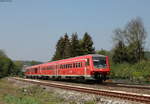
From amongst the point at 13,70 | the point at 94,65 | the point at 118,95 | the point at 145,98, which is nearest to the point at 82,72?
the point at 94,65

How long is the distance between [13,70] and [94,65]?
81.6 meters

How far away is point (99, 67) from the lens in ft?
78.6

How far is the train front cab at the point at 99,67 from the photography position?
77.2 feet

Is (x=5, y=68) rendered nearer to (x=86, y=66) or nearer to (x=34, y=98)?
(x=86, y=66)

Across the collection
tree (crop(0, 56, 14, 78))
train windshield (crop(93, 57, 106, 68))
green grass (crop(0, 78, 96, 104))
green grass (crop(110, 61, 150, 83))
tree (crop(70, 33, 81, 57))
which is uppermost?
tree (crop(70, 33, 81, 57))

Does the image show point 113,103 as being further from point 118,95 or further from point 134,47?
point 134,47

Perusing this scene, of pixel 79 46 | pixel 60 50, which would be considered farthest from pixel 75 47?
pixel 60 50

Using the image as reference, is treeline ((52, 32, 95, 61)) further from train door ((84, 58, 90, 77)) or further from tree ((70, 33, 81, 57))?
train door ((84, 58, 90, 77))

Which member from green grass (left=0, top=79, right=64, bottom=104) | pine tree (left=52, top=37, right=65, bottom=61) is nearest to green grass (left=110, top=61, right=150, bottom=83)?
green grass (left=0, top=79, right=64, bottom=104)

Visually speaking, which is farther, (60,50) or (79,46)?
(60,50)

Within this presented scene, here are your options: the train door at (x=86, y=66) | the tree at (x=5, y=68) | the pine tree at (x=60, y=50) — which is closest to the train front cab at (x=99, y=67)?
the train door at (x=86, y=66)

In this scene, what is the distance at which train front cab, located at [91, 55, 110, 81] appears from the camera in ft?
77.2

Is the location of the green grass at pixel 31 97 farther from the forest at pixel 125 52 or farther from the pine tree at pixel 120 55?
the pine tree at pixel 120 55

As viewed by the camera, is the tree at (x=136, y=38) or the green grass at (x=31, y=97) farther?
the tree at (x=136, y=38)
